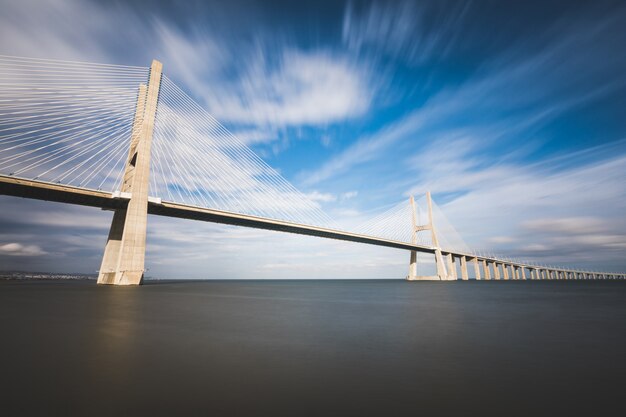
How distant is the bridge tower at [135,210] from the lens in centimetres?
2952

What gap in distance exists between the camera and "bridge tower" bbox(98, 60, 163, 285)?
96.8ft

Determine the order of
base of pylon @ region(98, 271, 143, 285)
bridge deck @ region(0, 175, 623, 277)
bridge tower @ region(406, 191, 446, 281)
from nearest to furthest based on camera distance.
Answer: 1. bridge deck @ region(0, 175, 623, 277)
2. base of pylon @ region(98, 271, 143, 285)
3. bridge tower @ region(406, 191, 446, 281)

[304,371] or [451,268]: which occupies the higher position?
[451,268]

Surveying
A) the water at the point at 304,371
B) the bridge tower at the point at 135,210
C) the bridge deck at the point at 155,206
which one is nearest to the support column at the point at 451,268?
the bridge deck at the point at 155,206

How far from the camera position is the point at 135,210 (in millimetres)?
29797

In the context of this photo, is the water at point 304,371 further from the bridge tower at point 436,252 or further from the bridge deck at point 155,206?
the bridge tower at point 436,252

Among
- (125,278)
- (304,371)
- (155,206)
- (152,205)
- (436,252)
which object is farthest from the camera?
(436,252)

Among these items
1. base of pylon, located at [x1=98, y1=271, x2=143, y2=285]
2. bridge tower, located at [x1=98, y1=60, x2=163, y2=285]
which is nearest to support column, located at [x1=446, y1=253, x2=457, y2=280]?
bridge tower, located at [x1=98, y1=60, x2=163, y2=285]

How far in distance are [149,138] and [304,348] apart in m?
31.9

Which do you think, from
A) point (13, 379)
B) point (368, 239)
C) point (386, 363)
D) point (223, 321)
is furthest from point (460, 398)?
point (368, 239)

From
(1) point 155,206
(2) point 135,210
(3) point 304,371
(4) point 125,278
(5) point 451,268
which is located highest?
(1) point 155,206

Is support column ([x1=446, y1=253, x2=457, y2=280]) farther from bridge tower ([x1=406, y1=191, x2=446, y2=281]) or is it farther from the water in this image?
the water

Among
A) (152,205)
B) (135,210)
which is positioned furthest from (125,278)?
(152,205)

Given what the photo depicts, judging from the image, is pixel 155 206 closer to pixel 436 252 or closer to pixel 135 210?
pixel 135 210
